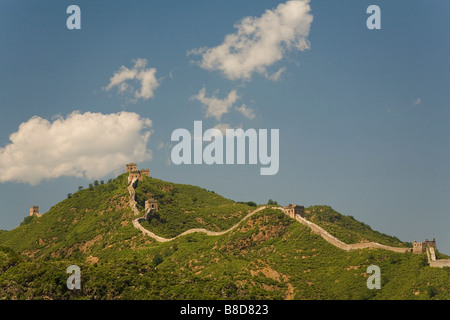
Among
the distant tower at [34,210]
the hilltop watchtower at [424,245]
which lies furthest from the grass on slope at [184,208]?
the hilltop watchtower at [424,245]

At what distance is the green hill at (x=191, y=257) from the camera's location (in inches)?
3863

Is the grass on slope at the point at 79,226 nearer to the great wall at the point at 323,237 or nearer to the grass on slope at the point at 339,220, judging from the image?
the great wall at the point at 323,237

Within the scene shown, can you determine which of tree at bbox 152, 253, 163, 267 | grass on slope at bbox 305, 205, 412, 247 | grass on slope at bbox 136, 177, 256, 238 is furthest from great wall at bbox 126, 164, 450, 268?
grass on slope at bbox 305, 205, 412, 247

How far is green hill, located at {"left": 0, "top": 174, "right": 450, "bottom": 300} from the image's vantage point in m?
98.1

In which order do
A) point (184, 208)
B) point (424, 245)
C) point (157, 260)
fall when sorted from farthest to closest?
point (184, 208) < point (157, 260) < point (424, 245)

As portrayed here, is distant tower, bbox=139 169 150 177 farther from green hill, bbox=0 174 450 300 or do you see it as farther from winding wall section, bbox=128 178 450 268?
winding wall section, bbox=128 178 450 268

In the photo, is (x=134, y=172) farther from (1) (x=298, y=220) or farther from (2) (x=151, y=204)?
(1) (x=298, y=220)

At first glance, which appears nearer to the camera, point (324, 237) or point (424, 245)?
point (424, 245)

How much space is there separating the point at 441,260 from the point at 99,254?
64246 mm

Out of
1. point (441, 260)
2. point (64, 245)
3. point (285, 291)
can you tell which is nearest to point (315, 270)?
point (285, 291)

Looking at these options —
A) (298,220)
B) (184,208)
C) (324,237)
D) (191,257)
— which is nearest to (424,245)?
(324,237)

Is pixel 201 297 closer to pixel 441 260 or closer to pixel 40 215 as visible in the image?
pixel 441 260

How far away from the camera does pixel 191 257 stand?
12375cm

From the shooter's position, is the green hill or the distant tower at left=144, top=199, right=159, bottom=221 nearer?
the green hill
